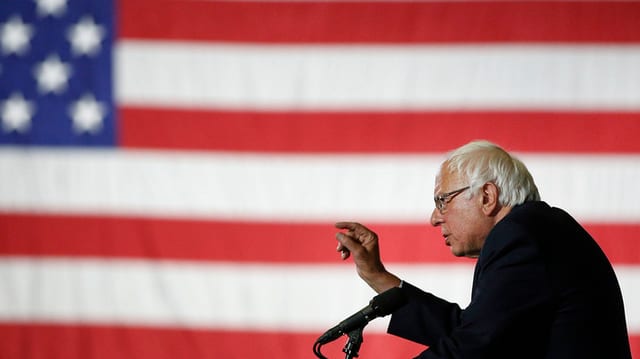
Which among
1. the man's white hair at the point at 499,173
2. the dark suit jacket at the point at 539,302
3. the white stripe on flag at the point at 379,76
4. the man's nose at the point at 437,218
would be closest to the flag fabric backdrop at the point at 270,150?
the white stripe on flag at the point at 379,76

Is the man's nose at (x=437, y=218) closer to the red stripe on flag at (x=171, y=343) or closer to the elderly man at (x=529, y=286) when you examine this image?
the elderly man at (x=529, y=286)

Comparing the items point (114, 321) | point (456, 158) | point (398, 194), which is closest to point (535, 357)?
point (456, 158)

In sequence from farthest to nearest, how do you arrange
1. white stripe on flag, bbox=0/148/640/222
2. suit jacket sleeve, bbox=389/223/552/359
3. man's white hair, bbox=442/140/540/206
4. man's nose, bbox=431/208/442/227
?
white stripe on flag, bbox=0/148/640/222 < man's nose, bbox=431/208/442/227 < man's white hair, bbox=442/140/540/206 < suit jacket sleeve, bbox=389/223/552/359

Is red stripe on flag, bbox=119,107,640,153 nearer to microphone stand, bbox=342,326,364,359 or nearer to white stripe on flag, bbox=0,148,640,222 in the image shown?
white stripe on flag, bbox=0,148,640,222

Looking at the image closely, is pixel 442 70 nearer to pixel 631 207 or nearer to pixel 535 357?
pixel 631 207

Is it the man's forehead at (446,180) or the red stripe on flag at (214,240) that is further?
the red stripe on flag at (214,240)

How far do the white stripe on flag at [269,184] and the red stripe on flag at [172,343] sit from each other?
408mm

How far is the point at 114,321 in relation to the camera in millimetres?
3125

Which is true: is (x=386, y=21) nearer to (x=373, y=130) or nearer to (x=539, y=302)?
(x=373, y=130)

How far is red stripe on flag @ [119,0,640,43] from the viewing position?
3082mm

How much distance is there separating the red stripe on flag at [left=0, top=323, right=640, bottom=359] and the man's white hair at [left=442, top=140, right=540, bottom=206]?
1289mm

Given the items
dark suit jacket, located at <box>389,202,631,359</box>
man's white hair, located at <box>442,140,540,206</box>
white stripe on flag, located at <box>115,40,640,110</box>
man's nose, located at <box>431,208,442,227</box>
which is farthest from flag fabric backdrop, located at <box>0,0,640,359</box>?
dark suit jacket, located at <box>389,202,631,359</box>

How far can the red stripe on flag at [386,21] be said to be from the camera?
10.1 feet

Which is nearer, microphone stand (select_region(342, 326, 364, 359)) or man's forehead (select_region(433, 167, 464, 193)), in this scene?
microphone stand (select_region(342, 326, 364, 359))
